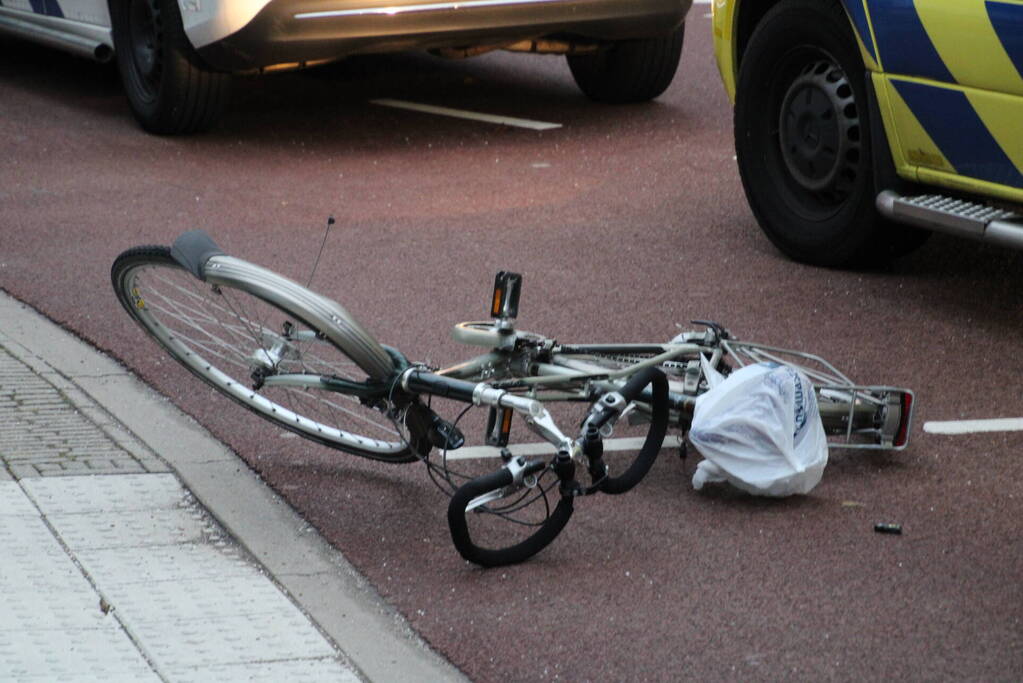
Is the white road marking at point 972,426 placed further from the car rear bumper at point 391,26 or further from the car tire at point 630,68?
the car tire at point 630,68

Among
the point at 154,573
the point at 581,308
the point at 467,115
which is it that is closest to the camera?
the point at 154,573

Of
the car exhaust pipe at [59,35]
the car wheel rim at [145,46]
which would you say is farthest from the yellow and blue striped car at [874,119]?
the car exhaust pipe at [59,35]

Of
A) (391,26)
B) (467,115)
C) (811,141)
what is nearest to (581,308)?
(811,141)

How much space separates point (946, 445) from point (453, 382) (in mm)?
1478

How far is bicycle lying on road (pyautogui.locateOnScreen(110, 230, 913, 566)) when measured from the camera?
3.83 meters

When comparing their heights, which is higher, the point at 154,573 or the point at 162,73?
the point at 162,73

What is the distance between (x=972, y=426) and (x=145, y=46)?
17.8 feet

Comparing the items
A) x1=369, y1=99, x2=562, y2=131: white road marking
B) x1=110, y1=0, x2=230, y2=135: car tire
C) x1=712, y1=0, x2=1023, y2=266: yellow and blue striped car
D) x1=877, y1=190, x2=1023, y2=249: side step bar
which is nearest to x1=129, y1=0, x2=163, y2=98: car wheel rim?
x1=110, y1=0, x2=230, y2=135: car tire

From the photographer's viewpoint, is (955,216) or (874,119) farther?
(874,119)

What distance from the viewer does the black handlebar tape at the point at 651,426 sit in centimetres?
390

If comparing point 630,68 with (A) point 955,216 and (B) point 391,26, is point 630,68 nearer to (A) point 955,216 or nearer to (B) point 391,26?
(B) point 391,26

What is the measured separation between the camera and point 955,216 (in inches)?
210

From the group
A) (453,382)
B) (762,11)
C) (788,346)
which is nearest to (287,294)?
(453,382)

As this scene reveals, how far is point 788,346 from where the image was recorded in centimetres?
538
